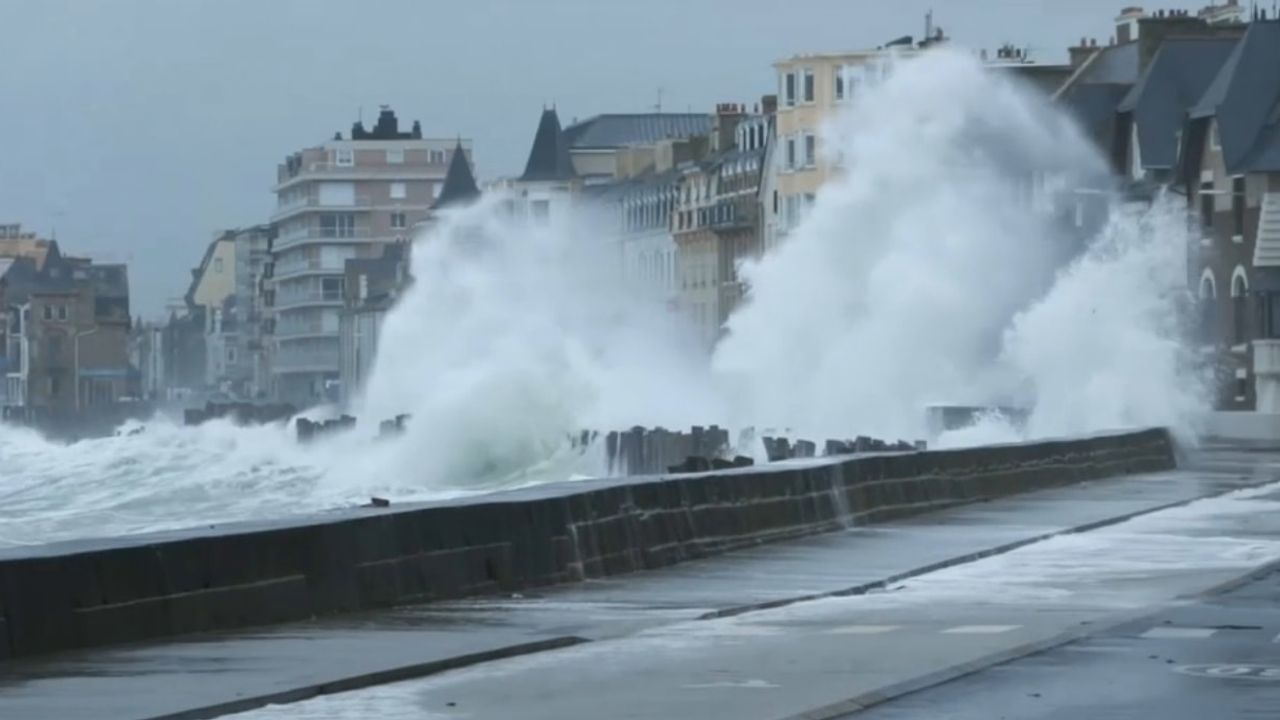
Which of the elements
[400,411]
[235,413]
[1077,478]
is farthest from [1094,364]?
[235,413]

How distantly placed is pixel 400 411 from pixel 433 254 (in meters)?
5.37

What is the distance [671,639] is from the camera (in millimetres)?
16719

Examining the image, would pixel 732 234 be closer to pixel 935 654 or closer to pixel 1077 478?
pixel 1077 478

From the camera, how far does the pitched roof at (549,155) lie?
161250 millimetres

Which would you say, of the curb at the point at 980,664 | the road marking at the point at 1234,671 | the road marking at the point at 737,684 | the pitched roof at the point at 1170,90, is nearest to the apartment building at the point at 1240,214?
the pitched roof at the point at 1170,90

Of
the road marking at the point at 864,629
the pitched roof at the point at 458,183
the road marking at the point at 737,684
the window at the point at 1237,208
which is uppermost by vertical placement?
the pitched roof at the point at 458,183

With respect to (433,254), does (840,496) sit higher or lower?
lower

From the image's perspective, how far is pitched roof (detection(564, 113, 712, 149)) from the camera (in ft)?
541

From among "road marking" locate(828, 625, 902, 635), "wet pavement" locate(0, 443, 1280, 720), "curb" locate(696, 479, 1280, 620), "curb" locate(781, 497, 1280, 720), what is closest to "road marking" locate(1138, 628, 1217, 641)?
"curb" locate(781, 497, 1280, 720)

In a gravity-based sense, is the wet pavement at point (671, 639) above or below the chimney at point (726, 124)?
below

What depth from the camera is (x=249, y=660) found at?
14977 millimetres

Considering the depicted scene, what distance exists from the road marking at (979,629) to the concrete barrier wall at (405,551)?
3326 millimetres

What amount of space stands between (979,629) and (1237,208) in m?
66.5

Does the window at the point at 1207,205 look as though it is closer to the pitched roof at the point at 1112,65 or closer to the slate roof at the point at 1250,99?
the slate roof at the point at 1250,99
